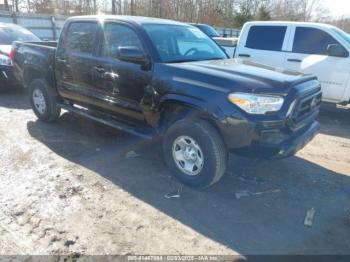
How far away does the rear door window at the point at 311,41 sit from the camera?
271 inches

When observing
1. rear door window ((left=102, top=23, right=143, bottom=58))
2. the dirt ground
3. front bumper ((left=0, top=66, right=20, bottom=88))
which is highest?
rear door window ((left=102, top=23, right=143, bottom=58))

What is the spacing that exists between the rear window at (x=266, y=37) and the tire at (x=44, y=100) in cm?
489

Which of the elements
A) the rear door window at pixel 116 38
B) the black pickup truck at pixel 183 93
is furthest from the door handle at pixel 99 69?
the rear door window at pixel 116 38

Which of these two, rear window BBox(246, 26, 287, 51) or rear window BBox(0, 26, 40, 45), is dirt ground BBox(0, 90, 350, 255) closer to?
rear window BBox(246, 26, 287, 51)

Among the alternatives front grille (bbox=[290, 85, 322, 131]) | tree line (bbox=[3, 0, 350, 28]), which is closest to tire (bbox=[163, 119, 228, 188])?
front grille (bbox=[290, 85, 322, 131])

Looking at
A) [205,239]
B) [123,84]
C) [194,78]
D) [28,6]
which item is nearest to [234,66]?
[194,78]

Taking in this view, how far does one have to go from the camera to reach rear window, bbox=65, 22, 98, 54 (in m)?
4.73

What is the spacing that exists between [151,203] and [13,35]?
7.91m

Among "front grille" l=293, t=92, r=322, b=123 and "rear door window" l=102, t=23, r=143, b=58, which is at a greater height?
"rear door window" l=102, t=23, r=143, b=58

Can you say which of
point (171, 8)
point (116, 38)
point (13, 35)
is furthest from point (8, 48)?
point (171, 8)

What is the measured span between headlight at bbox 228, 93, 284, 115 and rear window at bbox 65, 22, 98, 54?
99.8 inches

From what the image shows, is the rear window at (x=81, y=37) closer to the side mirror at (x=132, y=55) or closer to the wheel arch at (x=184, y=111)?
the side mirror at (x=132, y=55)

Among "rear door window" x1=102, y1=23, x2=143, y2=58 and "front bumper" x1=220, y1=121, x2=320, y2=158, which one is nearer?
"front bumper" x1=220, y1=121, x2=320, y2=158

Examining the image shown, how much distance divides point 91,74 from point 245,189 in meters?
2.75
